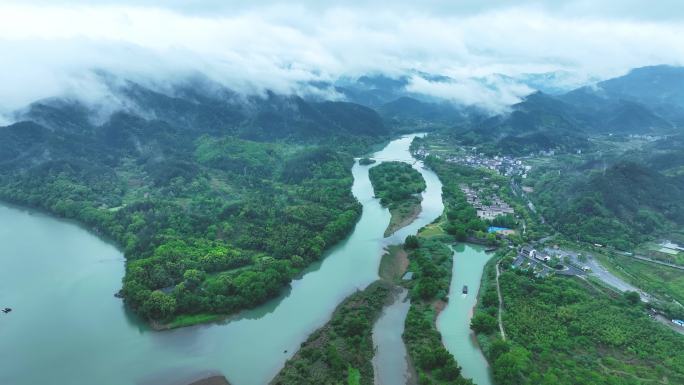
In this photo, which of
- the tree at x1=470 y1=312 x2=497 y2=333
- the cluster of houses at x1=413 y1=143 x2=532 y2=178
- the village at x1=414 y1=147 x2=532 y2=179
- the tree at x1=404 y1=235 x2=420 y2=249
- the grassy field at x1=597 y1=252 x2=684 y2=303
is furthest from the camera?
the cluster of houses at x1=413 y1=143 x2=532 y2=178

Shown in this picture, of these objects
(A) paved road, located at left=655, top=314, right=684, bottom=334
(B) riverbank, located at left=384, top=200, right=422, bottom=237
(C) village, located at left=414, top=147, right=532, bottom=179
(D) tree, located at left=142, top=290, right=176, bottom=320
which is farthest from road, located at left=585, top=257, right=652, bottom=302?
(C) village, located at left=414, top=147, right=532, bottom=179

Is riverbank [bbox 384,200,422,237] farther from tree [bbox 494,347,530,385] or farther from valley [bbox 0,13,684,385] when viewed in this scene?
tree [bbox 494,347,530,385]

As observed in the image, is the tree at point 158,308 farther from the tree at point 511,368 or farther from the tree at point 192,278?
the tree at point 511,368

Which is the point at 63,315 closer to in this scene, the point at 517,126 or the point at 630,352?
the point at 630,352

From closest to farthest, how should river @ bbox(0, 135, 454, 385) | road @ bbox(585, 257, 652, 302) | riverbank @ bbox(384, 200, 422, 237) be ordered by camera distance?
river @ bbox(0, 135, 454, 385), road @ bbox(585, 257, 652, 302), riverbank @ bbox(384, 200, 422, 237)

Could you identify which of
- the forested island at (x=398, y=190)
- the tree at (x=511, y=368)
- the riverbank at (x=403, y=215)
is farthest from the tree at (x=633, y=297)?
the forested island at (x=398, y=190)

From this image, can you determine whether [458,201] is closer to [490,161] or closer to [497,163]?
[497,163]

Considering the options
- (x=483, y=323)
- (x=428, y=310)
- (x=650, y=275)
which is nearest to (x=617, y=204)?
(x=650, y=275)
